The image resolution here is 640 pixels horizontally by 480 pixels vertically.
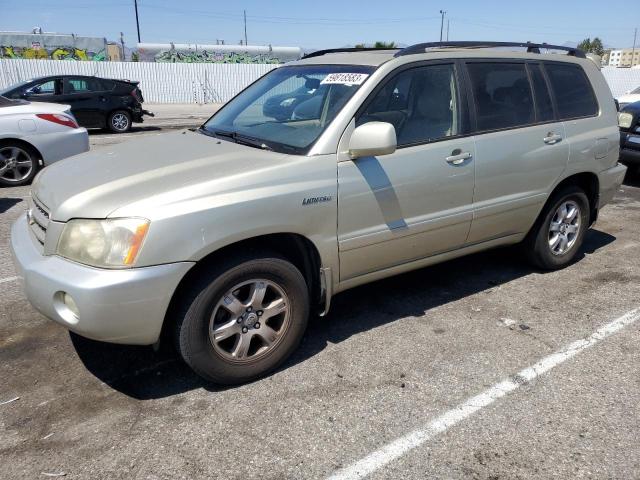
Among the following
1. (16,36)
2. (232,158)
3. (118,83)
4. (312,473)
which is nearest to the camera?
(312,473)

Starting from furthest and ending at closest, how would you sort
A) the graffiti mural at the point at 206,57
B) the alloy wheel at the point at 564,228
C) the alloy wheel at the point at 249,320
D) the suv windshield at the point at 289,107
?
the graffiti mural at the point at 206,57, the alloy wheel at the point at 564,228, the suv windshield at the point at 289,107, the alloy wheel at the point at 249,320

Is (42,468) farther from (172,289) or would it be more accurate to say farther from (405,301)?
(405,301)

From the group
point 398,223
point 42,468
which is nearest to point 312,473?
point 42,468

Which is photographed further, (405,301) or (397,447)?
(405,301)

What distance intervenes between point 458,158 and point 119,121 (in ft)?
43.8

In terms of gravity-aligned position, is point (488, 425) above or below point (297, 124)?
below

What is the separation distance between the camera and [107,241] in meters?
2.61

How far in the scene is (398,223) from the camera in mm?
3502

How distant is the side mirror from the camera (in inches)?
122

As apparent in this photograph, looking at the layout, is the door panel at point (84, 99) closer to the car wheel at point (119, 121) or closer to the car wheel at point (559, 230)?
the car wheel at point (119, 121)

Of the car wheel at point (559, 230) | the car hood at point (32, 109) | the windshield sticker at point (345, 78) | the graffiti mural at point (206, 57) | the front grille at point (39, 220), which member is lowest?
the car wheel at point (559, 230)

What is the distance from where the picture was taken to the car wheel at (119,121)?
1480cm

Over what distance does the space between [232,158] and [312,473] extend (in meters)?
1.76

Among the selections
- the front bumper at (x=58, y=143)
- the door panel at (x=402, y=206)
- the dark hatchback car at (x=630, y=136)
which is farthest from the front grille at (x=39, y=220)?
the dark hatchback car at (x=630, y=136)
